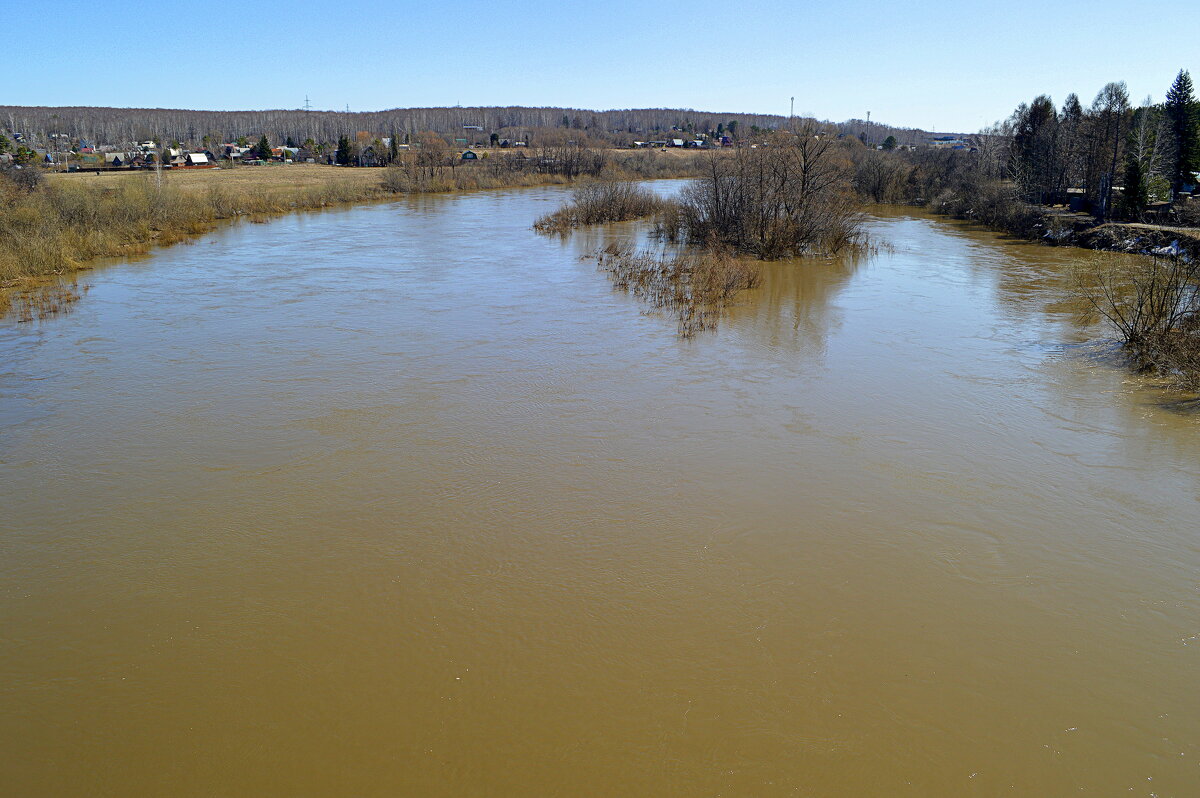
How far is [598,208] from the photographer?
33.0 metres

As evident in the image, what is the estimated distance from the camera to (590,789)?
15.1 feet

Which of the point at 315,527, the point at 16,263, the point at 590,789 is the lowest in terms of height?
the point at 590,789

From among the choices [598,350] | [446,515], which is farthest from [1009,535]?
[598,350]

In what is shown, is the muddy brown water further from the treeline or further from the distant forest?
the distant forest

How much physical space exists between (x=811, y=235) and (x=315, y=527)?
20.3m

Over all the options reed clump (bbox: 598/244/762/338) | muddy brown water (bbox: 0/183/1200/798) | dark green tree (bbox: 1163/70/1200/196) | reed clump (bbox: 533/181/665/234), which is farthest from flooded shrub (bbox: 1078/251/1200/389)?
dark green tree (bbox: 1163/70/1200/196)

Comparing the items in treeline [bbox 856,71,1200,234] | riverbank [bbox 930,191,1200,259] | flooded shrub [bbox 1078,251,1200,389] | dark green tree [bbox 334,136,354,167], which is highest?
dark green tree [bbox 334,136,354,167]

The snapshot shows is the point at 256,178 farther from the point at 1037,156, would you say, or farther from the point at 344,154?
the point at 1037,156

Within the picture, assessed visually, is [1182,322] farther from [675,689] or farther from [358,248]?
[358,248]

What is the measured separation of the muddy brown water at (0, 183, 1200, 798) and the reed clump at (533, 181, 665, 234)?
62.1ft

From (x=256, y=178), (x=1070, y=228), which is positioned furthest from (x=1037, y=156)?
(x=256, y=178)

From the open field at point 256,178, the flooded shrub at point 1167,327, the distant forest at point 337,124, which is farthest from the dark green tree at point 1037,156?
the distant forest at point 337,124

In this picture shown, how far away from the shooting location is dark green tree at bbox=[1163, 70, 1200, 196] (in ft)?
110

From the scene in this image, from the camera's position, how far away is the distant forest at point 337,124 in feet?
396
